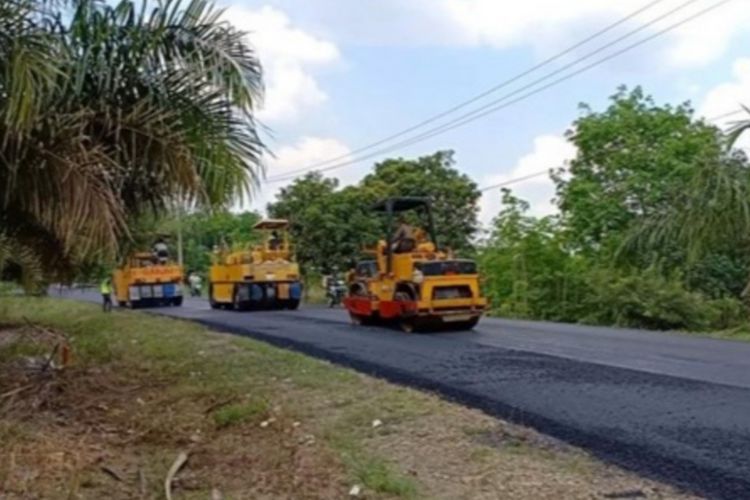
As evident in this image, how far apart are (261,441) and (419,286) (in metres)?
8.73

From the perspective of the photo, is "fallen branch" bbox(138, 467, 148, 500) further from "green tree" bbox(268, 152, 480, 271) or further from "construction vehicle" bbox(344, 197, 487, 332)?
"green tree" bbox(268, 152, 480, 271)

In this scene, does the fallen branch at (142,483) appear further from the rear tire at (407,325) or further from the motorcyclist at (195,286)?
the motorcyclist at (195,286)

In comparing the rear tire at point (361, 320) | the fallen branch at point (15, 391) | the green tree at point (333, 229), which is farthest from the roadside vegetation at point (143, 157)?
the green tree at point (333, 229)

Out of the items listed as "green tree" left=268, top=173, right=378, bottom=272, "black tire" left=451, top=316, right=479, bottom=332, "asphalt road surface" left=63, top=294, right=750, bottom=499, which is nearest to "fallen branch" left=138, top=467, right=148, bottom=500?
"asphalt road surface" left=63, top=294, right=750, bottom=499

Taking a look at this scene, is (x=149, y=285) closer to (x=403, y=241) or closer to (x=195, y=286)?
(x=195, y=286)

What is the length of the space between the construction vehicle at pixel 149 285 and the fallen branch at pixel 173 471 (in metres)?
22.9

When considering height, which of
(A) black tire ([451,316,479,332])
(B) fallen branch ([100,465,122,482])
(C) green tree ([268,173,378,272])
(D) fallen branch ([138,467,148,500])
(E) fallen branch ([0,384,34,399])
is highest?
(C) green tree ([268,173,378,272])

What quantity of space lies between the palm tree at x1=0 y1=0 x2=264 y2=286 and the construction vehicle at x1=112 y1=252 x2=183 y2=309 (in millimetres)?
20339

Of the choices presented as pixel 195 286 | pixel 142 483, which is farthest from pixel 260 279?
pixel 142 483

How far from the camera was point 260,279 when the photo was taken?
81.9 feet

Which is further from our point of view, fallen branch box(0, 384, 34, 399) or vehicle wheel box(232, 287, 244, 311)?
vehicle wheel box(232, 287, 244, 311)

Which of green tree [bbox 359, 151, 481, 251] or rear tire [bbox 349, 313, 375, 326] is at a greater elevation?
green tree [bbox 359, 151, 481, 251]

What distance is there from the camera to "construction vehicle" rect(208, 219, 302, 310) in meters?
24.9

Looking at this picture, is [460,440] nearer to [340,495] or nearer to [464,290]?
[340,495]
